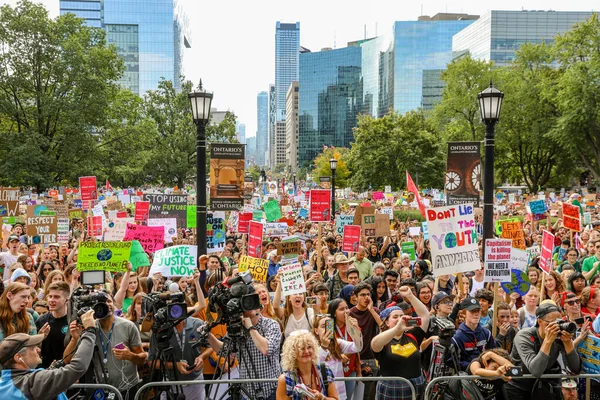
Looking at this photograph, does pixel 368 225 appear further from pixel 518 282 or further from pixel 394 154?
pixel 394 154

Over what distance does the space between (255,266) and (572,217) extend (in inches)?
308

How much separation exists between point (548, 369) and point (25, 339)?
4779 mm

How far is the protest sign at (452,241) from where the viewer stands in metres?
8.08

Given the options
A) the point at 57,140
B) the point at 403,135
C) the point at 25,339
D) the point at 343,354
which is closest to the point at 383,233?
the point at 343,354

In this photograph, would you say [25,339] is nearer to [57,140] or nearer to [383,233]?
[383,233]

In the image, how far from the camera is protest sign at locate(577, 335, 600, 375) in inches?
232

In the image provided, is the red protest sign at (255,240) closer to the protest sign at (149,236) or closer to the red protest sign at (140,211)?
the protest sign at (149,236)

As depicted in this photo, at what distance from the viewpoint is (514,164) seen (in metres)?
58.5

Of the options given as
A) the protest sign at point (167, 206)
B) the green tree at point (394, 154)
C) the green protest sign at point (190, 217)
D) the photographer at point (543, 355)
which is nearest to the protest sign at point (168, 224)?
the green protest sign at point (190, 217)

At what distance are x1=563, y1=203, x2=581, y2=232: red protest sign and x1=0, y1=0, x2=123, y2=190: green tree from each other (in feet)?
91.1

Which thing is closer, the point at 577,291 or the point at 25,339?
the point at 25,339

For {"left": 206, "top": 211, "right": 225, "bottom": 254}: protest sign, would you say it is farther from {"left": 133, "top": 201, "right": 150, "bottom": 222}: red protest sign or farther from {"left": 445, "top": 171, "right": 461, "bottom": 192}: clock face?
{"left": 445, "top": 171, "right": 461, "bottom": 192}: clock face

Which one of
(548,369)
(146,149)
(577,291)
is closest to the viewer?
(548,369)

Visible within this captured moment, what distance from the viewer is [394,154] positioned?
4919 centimetres
